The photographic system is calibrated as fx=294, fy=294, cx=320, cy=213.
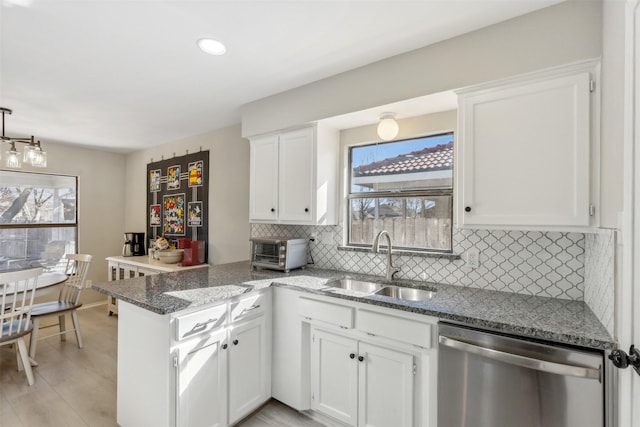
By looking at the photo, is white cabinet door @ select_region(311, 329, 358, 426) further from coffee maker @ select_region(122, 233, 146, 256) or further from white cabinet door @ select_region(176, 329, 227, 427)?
coffee maker @ select_region(122, 233, 146, 256)

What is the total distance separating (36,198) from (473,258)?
5591mm

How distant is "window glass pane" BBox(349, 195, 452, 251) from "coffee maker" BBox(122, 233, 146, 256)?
3596 millimetres

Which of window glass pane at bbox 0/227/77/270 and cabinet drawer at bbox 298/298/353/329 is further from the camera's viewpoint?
window glass pane at bbox 0/227/77/270

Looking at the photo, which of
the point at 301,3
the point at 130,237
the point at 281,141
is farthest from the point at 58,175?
the point at 301,3

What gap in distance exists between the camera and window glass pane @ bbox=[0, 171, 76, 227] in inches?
155

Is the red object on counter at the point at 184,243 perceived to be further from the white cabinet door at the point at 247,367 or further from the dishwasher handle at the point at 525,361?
the dishwasher handle at the point at 525,361

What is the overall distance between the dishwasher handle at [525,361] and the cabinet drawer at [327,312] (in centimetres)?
56

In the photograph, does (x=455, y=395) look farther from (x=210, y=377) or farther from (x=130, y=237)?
(x=130, y=237)

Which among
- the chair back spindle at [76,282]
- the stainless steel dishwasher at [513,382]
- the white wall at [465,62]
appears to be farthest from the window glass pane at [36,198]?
the stainless steel dishwasher at [513,382]

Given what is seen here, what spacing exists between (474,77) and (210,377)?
7.87 feet

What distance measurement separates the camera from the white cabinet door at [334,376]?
185 cm

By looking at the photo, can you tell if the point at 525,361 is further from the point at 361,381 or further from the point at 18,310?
the point at 18,310

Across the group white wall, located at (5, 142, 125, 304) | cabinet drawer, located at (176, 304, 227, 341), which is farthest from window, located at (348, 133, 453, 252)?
white wall, located at (5, 142, 125, 304)

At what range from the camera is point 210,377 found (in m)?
1.79
